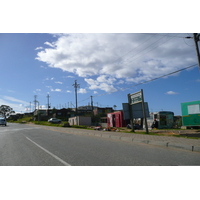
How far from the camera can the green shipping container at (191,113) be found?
17.9m

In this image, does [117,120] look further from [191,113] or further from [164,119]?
[191,113]

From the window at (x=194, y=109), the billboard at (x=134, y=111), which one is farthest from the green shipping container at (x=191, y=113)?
the billboard at (x=134, y=111)

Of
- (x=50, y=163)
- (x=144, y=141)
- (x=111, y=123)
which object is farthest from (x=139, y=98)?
(x=111, y=123)

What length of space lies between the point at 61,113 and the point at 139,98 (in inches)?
2848

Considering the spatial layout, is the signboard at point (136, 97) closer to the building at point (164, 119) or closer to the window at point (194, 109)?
the window at point (194, 109)

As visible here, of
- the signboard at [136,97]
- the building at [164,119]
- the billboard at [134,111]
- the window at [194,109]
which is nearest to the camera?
the signboard at [136,97]

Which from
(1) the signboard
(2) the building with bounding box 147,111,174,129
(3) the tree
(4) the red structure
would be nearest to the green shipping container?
(2) the building with bounding box 147,111,174,129

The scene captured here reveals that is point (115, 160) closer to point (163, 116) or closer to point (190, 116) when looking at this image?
point (190, 116)

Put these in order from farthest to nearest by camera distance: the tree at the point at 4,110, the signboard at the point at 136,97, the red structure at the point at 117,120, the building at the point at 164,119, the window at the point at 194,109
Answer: the tree at the point at 4,110, the red structure at the point at 117,120, the building at the point at 164,119, the window at the point at 194,109, the signboard at the point at 136,97

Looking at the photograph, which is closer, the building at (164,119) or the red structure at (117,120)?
the building at (164,119)

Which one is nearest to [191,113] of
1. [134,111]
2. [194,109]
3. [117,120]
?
[194,109]

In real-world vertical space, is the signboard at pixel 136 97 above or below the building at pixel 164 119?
above

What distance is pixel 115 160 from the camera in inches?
229

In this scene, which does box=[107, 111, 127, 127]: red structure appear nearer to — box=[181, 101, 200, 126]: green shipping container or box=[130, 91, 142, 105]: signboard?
box=[181, 101, 200, 126]: green shipping container
